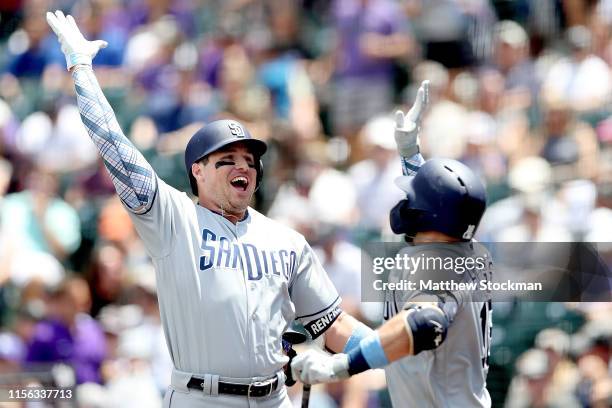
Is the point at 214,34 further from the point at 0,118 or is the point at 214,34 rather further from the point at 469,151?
the point at 469,151

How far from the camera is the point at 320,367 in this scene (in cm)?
448

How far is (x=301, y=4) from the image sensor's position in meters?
11.1

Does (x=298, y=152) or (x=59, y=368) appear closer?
(x=59, y=368)

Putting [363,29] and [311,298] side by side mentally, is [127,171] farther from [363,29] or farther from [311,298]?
[363,29]

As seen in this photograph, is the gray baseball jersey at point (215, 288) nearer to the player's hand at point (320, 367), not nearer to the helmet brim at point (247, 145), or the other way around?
the helmet brim at point (247, 145)

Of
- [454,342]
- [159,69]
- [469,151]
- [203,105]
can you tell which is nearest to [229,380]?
[454,342]

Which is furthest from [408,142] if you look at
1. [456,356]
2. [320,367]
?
[320,367]

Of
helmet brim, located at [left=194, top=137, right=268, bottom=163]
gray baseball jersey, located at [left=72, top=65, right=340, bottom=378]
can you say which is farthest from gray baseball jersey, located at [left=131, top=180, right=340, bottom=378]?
helmet brim, located at [left=194, top=137, right=268, bottom=163]

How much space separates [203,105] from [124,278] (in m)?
1.89

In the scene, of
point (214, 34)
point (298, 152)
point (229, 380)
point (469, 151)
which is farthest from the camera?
point (214, 34)

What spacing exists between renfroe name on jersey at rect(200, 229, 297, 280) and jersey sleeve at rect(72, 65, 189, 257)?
0.16 meters

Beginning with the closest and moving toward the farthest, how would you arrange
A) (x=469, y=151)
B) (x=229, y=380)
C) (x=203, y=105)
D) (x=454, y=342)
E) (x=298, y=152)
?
(x=454, y=342), (x=229, y=380), (x=469, y=151), (x=298, y=152), (x=203, y=105)

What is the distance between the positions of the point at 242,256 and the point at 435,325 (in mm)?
1096

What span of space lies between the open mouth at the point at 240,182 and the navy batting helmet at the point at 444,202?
2.58ft
